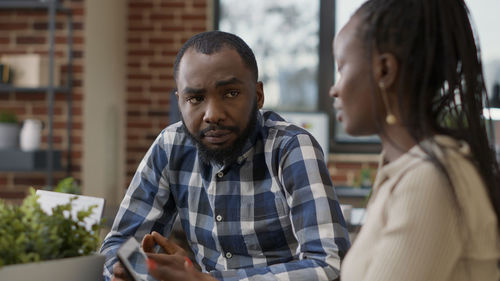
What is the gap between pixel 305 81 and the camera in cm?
407

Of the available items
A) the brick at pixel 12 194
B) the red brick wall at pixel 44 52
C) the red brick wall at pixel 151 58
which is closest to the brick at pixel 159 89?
the red brick wall at pixel 151 58

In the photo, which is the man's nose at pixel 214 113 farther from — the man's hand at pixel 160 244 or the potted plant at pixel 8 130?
the potted plant at pixel 8 130

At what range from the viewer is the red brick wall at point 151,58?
13.2ft

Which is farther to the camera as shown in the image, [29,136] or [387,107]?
[29,136]

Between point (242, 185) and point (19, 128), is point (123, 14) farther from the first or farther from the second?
point (242, 185)

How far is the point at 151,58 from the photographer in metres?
4.05

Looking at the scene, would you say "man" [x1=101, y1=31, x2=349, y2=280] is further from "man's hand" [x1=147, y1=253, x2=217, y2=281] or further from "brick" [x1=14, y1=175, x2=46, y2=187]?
"brick" [x1=14, y1=175, x2=46, y2=187]

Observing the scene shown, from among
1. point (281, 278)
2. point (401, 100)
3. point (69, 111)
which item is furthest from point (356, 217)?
point (69, 111)

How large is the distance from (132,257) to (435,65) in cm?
51

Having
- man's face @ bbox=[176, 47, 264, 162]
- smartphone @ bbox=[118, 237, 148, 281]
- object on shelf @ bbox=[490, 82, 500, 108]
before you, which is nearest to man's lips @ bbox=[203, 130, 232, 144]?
man's face @ bbox=[176, 47, 264, 162]

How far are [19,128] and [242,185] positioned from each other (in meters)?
2.35

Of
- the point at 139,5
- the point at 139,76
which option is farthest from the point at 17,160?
the point at 139,5

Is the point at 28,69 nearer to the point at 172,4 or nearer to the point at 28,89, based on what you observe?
the point at 28,89

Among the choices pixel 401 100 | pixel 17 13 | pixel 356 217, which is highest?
pixel 17 13
